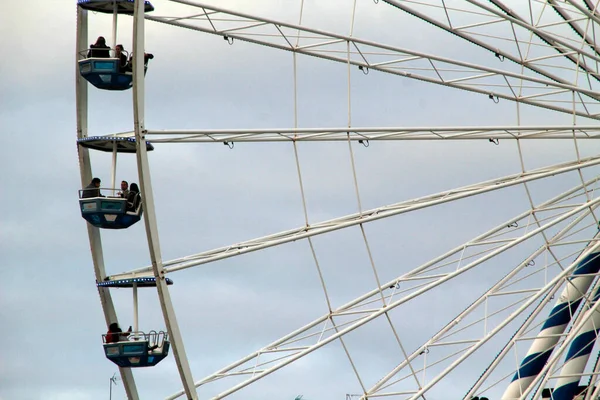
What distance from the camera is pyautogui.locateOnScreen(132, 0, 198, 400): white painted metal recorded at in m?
32.7

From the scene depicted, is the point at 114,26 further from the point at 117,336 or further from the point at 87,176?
the point at 117,336

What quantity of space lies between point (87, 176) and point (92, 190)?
0.81 meters

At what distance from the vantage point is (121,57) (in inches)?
1359

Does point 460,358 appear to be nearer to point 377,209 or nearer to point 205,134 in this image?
point 377,209

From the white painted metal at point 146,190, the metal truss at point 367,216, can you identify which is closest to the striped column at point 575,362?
the metal truss at point 367,216

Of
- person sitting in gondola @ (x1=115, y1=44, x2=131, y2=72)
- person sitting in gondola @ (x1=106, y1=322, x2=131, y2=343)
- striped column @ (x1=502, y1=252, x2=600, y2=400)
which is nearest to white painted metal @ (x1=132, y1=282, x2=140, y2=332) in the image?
person sitting in gondola @ (x1=106, y1=322, x2=131, y2=343)

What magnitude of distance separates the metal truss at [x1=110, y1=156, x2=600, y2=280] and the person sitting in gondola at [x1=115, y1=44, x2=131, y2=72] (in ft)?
14.4

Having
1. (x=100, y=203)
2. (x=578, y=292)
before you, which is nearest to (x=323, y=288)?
(x=100, y=203)

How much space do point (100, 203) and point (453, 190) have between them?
7845 mm

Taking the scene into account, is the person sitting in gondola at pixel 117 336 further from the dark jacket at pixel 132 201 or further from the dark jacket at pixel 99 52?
the dark jacket at pixel 99 52

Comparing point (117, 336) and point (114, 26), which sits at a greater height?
point (114, 26)

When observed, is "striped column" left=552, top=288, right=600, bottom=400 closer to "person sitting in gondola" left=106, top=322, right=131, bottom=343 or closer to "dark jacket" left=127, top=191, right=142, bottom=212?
"person sitting in gondola" left=106, top=322, right=131, bottom=343

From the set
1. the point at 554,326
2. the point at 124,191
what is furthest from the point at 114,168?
the point at 554,326

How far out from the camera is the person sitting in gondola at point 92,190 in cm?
3466
